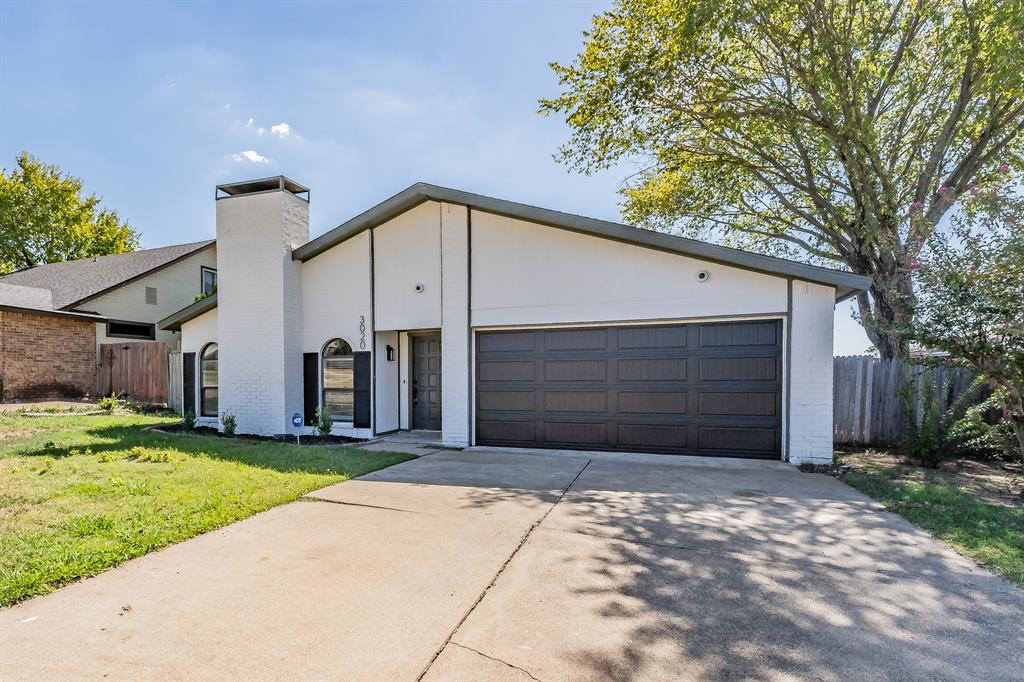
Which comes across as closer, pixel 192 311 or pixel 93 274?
pixel 192 311

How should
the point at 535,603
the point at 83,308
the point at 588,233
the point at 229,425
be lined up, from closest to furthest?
the point at 535,603
the point at 588,233
the point at 229,425
the point at 83,308

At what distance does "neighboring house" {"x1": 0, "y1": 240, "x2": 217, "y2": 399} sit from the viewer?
14531mm

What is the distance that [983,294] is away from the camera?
5.33 m

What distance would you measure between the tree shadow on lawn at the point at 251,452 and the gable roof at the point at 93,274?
1075 centimetres

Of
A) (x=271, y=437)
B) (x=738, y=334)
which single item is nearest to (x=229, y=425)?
(x=271, y=437)

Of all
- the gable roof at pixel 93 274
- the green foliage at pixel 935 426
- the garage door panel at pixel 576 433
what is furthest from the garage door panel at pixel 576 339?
the gable roof at pixel 93 274

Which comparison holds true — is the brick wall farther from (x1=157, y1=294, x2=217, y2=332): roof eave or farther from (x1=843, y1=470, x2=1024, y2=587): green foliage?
(x1=843, y1=470, x2=1024, y2=587): green foliage

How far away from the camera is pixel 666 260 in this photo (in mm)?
7883

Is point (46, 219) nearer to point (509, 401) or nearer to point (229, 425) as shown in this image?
point (229, 425)

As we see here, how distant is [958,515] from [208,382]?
13036mm

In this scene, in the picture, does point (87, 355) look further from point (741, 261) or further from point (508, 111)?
point (741, 261)

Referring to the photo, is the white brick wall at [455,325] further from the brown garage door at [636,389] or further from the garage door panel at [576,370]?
the garage door panel at [576,370]

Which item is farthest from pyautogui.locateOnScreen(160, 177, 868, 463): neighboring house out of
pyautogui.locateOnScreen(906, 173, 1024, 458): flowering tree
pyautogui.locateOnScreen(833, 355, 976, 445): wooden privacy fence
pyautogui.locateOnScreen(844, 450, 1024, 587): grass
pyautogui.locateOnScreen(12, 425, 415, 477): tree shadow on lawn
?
pyautogui.locateOnScreen(833, 355, 976, 445): wooden privacy fence

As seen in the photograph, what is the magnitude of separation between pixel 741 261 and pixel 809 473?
10.5 feet
